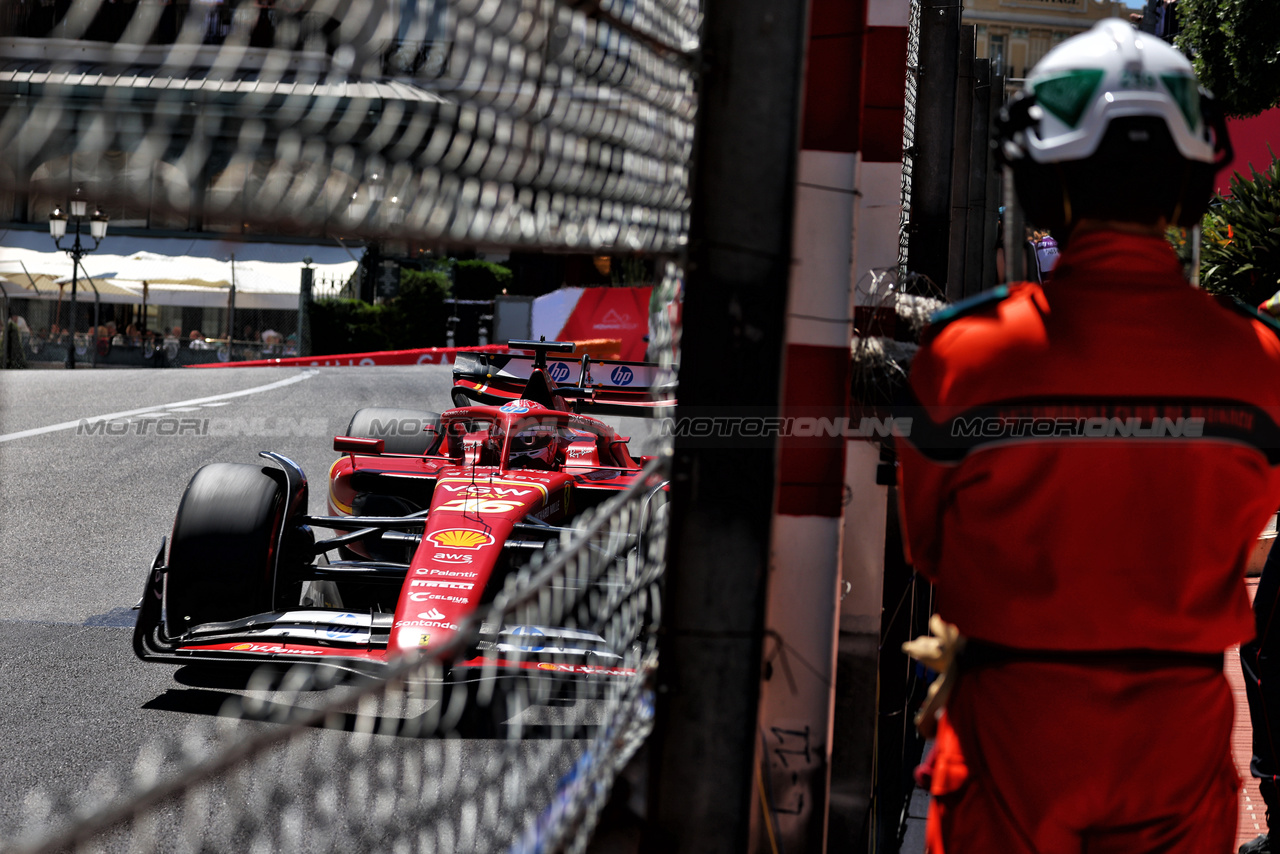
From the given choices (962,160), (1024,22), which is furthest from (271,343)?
(1024,22)

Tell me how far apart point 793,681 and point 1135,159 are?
1115 mm

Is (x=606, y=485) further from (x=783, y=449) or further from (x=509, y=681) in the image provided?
(x=783, y=449)

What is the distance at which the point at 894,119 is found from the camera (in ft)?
8.93

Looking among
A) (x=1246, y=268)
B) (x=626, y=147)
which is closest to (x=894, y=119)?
(x=626, y=147)

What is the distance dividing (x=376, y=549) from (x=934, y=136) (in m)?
3.56

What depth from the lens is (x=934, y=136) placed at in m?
4.61

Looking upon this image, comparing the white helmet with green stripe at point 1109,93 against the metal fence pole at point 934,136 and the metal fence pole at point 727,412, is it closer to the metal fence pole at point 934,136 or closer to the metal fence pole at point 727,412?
the metal fence pole at point 727,412

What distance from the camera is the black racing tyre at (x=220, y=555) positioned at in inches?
185

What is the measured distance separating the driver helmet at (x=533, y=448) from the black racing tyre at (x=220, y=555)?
1494 mm

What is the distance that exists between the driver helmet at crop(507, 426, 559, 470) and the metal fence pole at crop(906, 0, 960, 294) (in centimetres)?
245

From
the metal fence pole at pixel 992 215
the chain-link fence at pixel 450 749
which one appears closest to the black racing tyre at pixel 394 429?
the chain-link fence at pixel 450 749

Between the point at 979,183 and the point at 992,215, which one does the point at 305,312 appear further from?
the point at 979,183
